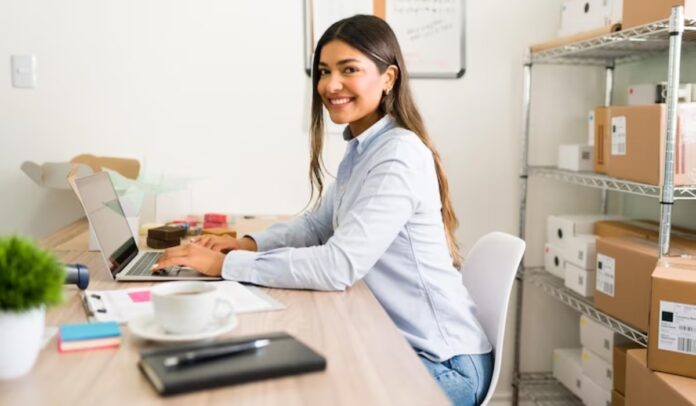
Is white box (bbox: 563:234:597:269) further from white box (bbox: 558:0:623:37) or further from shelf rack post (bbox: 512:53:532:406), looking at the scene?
white box (bbox: 558:0:623:37)

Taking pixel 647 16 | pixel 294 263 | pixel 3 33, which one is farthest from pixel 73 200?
pixel 647 16

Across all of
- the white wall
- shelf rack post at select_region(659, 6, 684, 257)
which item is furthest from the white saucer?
the white wall

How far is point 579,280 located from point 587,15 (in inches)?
35.6

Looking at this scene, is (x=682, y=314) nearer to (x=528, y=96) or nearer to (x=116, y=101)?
(x=528, y=96)

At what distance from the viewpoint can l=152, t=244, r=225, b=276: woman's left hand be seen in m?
1.50

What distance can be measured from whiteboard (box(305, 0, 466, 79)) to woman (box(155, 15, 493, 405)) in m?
0.94

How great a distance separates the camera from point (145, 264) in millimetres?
1665

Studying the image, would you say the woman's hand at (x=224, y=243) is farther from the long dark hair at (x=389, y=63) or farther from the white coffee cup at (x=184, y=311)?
the white coffee cup at (x=184, y=311)

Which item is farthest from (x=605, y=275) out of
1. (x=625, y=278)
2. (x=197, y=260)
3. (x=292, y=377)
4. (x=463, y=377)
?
(x=292, y=377)

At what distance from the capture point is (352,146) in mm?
1756

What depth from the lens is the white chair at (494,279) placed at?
1607mm

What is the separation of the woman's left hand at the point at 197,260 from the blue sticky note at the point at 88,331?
391mm

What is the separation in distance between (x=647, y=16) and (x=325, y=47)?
924 mm

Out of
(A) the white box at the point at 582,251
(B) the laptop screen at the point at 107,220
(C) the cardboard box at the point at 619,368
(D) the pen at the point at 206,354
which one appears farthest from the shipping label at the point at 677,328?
(B) the laptop screen at the point at 107,220
